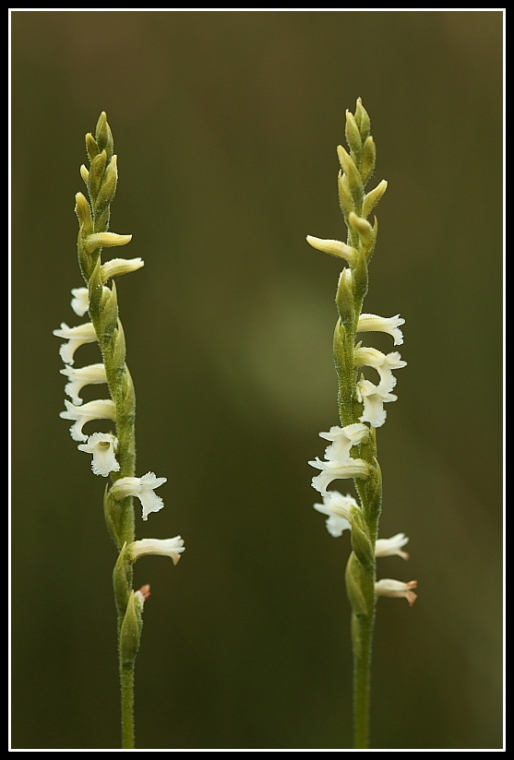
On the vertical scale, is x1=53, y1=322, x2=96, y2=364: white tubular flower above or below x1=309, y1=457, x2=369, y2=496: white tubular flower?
above

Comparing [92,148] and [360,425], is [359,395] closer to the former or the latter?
[360,425]

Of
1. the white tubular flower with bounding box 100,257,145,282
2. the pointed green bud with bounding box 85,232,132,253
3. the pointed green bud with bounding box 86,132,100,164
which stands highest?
the pointed green bud with bounding box 86,132,100,164

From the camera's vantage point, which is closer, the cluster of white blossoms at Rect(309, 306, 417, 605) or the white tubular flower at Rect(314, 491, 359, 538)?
the cluster of white blossoms at Rect(309, 306, 417, 605)

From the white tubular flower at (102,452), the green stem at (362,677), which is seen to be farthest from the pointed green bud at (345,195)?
the green stem at (362,677)

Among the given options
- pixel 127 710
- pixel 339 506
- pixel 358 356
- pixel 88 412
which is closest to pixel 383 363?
pixel 358 356

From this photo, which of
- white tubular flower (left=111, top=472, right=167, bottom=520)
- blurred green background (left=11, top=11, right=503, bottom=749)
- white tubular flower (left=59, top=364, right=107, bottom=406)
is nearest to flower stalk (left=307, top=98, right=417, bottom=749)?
white tubular flower (left=111, top=472, right=167, bottom=520)

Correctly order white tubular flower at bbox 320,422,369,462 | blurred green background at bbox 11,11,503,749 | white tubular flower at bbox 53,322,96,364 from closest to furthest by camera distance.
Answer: white tubular flower at bbox 320,422,369,462, white tubular flower at bbox 53,322,96,364, blurred green background at bbox 11,11,503,749

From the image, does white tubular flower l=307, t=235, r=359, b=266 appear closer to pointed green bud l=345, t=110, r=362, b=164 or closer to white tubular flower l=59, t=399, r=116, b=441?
pointed green bud l=345, t=110, r=362, b=164
